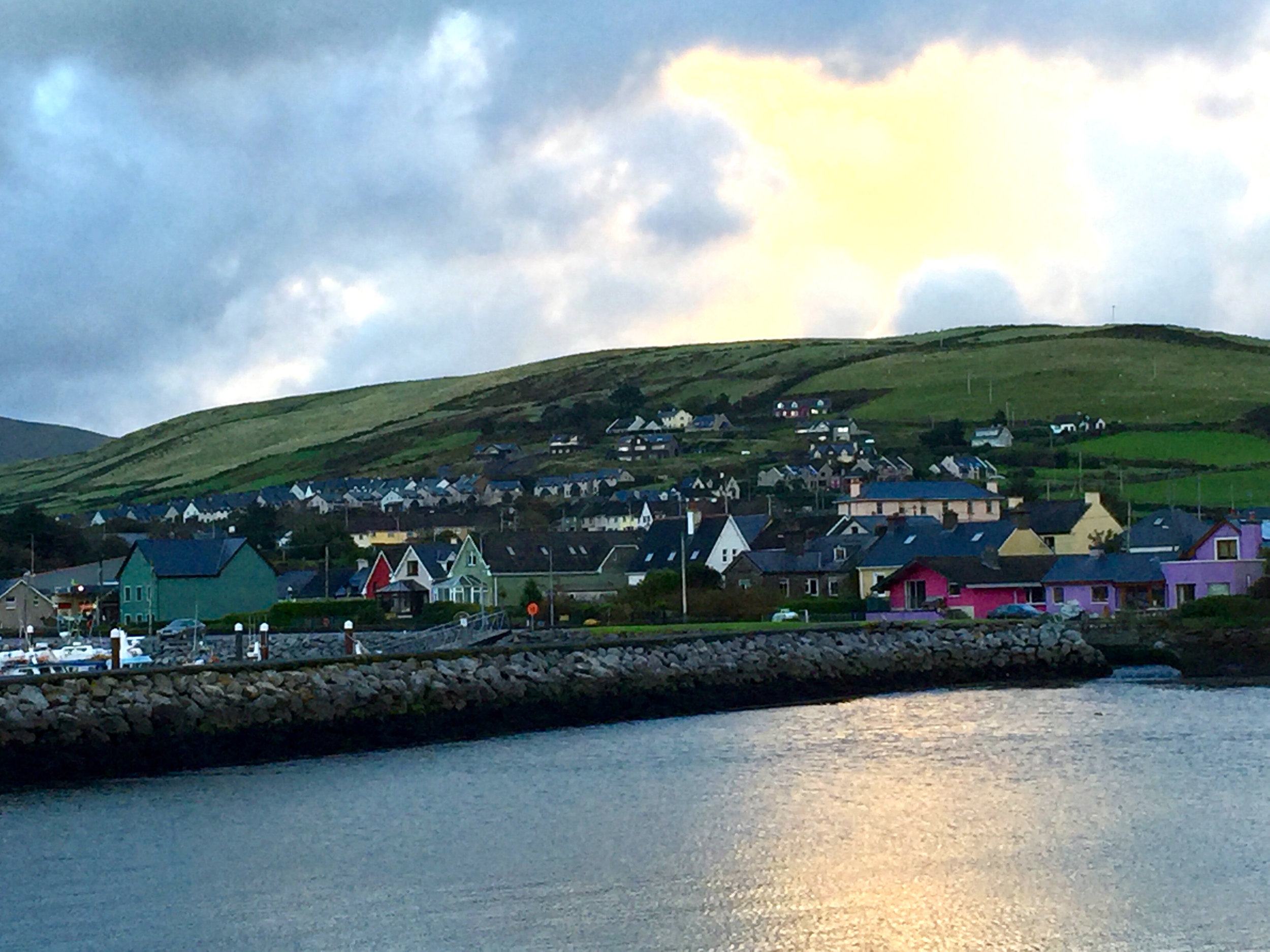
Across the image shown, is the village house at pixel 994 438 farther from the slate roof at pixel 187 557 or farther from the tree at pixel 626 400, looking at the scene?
the slate roof at pixel 187 557

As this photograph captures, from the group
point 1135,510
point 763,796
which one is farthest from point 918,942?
point 1135,510

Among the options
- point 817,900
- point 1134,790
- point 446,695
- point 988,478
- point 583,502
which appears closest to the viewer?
point 817,900

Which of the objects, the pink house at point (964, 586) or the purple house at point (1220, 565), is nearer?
the purple house at point (1220, 565)

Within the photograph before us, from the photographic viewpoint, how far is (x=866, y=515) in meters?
96.0

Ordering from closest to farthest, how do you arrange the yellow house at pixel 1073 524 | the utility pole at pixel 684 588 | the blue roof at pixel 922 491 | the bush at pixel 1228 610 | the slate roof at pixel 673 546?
the bush at pixel 1228 610 → the utility pole at pixel 684 588 → the yellow house at pixel 1073 524 → the slate roof at pixel 673 546 → the blue roof at pixel 922 491

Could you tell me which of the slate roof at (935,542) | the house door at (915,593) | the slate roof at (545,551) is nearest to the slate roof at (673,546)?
the slate roof at (545,551)

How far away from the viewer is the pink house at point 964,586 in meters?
64.6

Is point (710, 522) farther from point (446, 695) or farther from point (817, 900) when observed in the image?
point (817, 900)

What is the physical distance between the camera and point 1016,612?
61.2m

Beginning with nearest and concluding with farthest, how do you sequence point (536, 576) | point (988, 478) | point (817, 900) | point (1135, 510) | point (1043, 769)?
point (817, 900), point (1043, 769), point (536, 576), point (1135, 510), point (988, 478)

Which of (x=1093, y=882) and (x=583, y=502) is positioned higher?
(x=583, y=502)

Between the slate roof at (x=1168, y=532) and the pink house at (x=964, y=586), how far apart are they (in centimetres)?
655

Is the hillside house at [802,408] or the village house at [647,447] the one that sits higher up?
the hillside house at [802,408]

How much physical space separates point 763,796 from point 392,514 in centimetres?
10700
